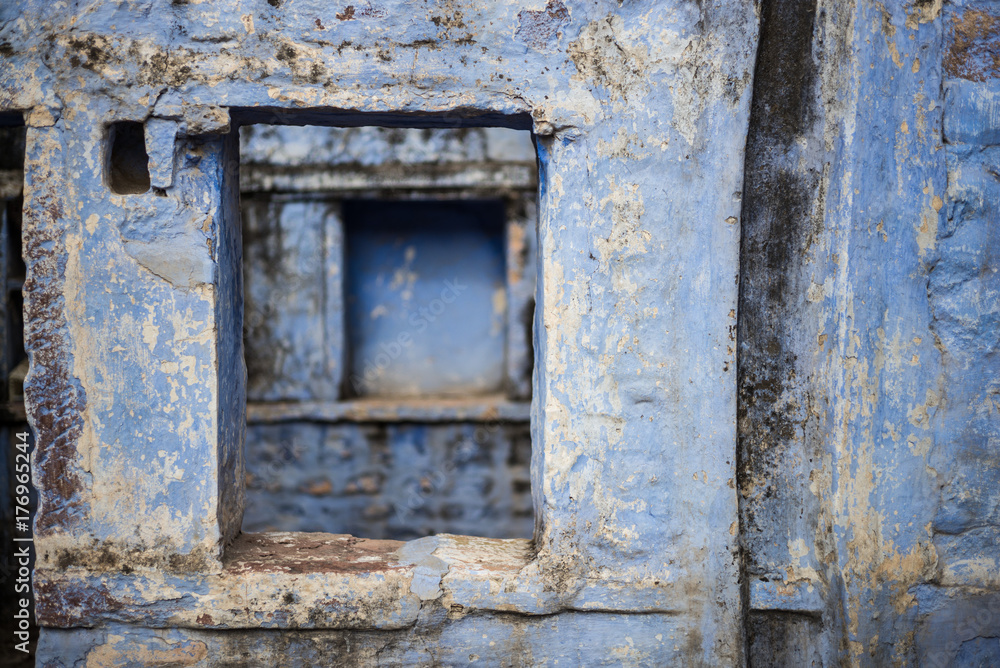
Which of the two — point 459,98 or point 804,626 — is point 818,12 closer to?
point 459,98

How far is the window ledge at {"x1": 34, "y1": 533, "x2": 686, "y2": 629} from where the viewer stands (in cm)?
166

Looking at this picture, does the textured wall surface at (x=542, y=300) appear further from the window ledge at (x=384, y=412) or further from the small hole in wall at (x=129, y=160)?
the window ledge at (x=384, y=412)

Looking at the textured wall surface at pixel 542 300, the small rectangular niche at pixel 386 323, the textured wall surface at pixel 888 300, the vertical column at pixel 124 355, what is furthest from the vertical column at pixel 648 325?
the small rectangular niche at pixel 386 323

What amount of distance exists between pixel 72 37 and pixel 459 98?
0.95m

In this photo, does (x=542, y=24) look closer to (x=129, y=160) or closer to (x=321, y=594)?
(x=129, y=160)

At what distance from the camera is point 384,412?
417 centimetres

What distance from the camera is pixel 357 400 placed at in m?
4.36

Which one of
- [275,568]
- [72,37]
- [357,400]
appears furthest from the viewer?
[357,400]

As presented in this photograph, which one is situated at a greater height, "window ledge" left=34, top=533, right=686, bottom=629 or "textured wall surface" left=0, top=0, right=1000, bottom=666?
"textured wall surface" left=0, top=0, right=1000, bottom=666

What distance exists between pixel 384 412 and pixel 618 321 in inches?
108

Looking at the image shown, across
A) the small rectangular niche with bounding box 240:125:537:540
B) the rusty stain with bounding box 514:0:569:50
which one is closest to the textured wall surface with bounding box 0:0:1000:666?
the rusty stain with bounding box 514:0:569:50

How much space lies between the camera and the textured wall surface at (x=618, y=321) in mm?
1626

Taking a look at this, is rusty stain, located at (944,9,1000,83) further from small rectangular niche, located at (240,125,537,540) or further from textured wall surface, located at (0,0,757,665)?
small rectangular niche, located at (240,125,537,540)

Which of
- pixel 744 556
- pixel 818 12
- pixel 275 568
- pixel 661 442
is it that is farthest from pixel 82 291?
pixel 818 12
